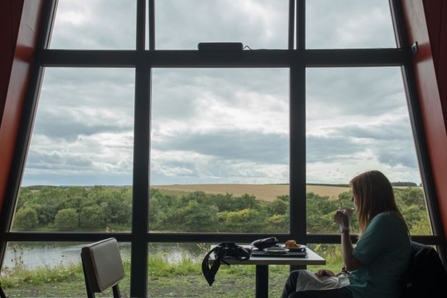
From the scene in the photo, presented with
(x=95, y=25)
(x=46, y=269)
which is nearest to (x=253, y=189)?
(x=46, y=269)

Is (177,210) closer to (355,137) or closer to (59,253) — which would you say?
(59,253)

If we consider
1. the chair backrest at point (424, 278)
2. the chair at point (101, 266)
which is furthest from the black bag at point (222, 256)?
the chair backrest at point (424, 278)

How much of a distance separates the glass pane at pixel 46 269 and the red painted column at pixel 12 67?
0.49 metres

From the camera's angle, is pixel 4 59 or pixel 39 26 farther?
pixel 39 26

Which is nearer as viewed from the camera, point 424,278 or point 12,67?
point 424,278

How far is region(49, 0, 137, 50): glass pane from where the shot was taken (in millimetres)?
3568

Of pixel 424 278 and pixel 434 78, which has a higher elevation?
pixel 434 78

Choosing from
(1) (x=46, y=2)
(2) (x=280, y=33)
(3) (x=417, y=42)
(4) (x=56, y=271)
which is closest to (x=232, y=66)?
(2) (x=280, y=33)

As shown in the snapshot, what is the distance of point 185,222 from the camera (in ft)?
11.1

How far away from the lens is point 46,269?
3367 mm

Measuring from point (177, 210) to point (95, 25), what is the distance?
1882mm

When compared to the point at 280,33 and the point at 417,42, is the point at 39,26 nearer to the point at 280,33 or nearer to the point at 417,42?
the point at 280,33

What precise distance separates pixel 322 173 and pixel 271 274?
0.99 meters

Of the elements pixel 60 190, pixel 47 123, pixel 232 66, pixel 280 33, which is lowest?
pixel 60 190
